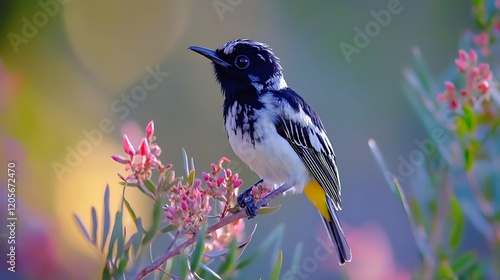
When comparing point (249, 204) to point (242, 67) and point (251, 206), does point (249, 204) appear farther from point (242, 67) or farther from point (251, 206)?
point (242, 67)

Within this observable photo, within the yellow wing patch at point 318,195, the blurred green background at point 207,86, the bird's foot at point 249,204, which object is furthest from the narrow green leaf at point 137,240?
the yellow wing patch at point 318,195

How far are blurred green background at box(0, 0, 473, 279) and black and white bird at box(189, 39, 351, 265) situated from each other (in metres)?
0.31

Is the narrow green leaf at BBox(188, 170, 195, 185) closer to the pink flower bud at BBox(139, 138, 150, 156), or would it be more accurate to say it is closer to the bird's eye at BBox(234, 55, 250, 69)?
the pink flower bud at BBox(139, 138, 150, 156)

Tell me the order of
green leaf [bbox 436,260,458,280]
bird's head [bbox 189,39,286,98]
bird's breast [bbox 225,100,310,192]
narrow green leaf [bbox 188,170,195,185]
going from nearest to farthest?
narrow green leaf [bbox 188,170,195,185], green leaf [bbox 436,260,458,280], bird's breast [bbox 225,100,310,192], bird's head [bbox 189,39,286,98]

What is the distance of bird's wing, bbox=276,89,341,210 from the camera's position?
9.79ft

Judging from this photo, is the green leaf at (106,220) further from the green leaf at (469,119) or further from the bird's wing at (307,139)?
the bird's wing at (307,139)

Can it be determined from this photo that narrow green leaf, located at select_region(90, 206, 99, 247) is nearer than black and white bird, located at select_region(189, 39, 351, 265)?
Yes

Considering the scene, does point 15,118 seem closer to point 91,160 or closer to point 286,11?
point 91,160

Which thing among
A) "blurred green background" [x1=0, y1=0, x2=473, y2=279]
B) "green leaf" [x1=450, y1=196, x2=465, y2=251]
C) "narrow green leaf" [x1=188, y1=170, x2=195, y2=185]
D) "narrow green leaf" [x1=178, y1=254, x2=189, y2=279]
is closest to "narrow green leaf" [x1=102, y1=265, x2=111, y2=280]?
"narrow green leaf" [x1=178, y1=254, x2=189, y2=279]

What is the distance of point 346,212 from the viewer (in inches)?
225

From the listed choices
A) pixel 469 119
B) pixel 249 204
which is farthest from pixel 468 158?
pixel 249 204

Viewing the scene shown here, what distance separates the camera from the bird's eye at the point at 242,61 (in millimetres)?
3008

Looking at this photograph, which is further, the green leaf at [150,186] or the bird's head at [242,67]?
the bird's head at [242,67]

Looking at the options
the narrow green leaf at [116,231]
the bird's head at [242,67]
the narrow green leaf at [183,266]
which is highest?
the bird's head at [242,67]
